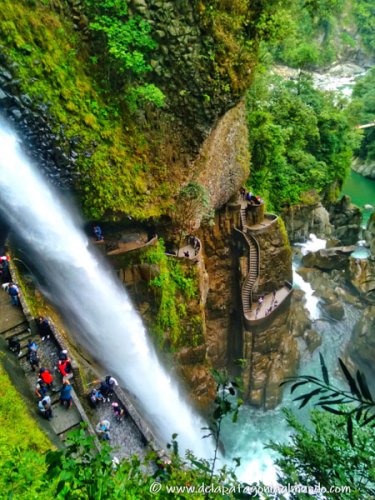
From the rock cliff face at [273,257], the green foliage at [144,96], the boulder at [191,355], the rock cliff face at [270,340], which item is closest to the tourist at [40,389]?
the boulder at [191,355]

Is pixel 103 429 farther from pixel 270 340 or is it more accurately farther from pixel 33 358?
pixel 270 340

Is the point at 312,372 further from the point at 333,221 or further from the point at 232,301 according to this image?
the point at 333,221

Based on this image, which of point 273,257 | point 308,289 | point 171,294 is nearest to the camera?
point 171,294

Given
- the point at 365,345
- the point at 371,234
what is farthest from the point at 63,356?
the point at 371,234

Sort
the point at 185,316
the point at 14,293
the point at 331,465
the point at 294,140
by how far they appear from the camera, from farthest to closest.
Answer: the point at 294,140
the point at 185,316
the point at 14,293
the point at 331,465

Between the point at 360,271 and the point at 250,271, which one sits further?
the point at 360,271

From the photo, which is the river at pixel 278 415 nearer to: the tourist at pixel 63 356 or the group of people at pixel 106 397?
the group of people at pixel 106 397
